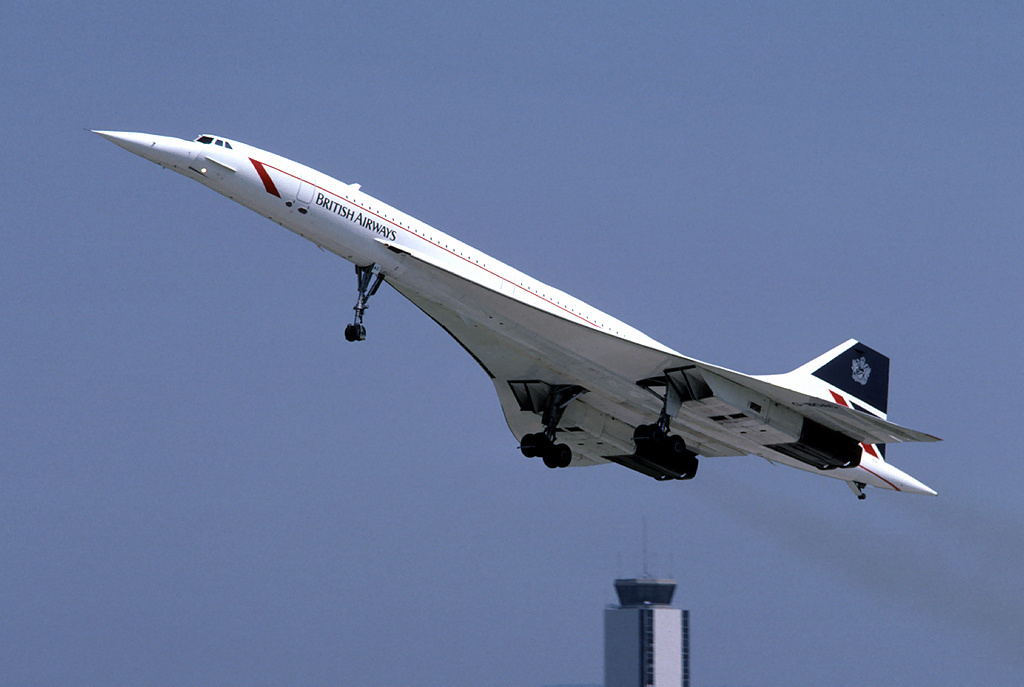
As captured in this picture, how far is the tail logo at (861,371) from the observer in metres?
22.4

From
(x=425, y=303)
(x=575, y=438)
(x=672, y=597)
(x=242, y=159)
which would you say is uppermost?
(x=242, y=159)

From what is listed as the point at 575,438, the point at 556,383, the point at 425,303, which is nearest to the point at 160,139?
the point at 425,303

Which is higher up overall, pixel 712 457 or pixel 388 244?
pixel 388 244

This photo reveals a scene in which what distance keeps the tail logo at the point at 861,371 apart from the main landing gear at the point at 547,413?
5.14 metres

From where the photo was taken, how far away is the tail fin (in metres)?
22.1

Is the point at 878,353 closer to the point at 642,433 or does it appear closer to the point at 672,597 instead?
the point at 642,433

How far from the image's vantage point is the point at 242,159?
1695cm

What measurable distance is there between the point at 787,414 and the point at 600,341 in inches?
148

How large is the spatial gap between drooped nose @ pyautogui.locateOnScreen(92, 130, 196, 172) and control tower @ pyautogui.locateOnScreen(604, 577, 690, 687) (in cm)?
4100

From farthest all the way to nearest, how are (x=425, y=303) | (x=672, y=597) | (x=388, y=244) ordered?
(x=672, y=597) < (x=425, y=303) < (x=388, y=244)

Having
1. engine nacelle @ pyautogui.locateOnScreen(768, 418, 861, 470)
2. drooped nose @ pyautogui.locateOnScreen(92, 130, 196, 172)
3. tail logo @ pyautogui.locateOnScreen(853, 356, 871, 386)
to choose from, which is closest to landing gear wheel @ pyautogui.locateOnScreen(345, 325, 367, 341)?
drooped nose @ pyautogui.locateOnScreen(92, 130, 196, 172)

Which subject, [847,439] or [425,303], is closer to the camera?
[425,303]

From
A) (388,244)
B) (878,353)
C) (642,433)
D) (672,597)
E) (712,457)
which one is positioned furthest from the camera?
(672,597)

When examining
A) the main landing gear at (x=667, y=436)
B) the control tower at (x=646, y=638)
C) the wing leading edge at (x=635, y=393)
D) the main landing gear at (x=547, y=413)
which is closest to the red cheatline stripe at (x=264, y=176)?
the wing leading edge at (x=635, y=393)
